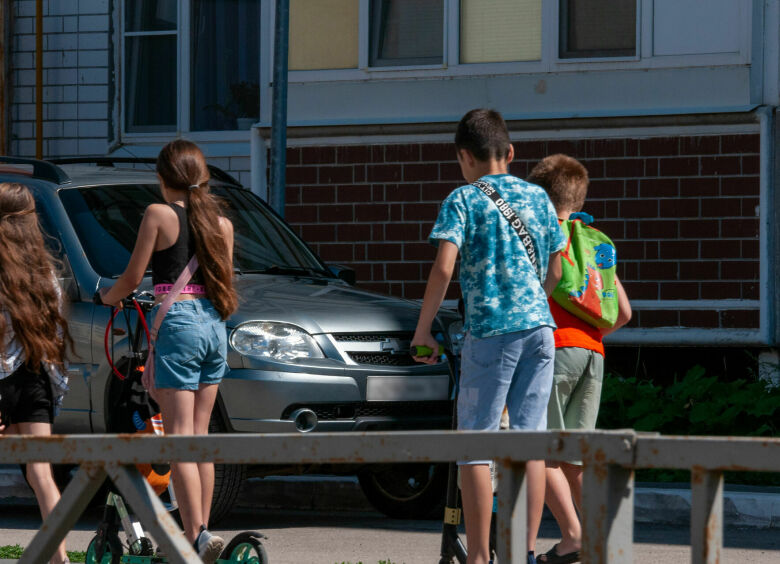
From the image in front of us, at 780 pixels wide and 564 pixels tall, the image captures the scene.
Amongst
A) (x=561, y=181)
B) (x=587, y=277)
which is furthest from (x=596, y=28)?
(x=587, y=277)

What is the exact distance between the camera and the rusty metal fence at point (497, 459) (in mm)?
2674

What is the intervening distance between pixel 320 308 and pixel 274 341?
1.10ft

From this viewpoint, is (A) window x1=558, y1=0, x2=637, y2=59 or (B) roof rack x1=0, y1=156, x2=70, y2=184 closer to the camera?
(B) roof rack x1=0, y1=156, x2=70, y2=184

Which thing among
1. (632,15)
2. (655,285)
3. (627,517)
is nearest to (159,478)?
(627,517)

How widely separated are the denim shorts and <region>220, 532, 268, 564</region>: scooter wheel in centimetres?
57

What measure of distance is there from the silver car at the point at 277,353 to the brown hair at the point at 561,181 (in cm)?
164

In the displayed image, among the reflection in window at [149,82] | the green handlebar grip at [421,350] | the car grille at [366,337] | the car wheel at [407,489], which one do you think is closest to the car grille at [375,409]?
the car grille at [366,337]

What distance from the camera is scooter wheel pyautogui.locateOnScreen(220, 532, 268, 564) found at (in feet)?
16.3

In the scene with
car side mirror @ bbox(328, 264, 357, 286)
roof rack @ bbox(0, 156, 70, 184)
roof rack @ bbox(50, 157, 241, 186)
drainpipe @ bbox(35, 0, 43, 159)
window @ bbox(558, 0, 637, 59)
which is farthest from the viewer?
drainpipe @ bbox(35, 0, 43, 159)

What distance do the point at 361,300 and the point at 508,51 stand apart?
5345mm

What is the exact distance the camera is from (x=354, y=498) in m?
7.93

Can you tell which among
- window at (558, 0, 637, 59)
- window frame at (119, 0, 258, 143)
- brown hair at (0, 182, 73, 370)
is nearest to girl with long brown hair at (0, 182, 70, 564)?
brown hair at (0, 182, 73, 370)

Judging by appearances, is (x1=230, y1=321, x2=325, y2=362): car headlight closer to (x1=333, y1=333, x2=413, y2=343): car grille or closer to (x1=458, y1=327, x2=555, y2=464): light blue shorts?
(x1=333, y1=333, x2=413, y2=343): car grille

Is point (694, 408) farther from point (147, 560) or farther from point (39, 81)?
point (39, 81)
